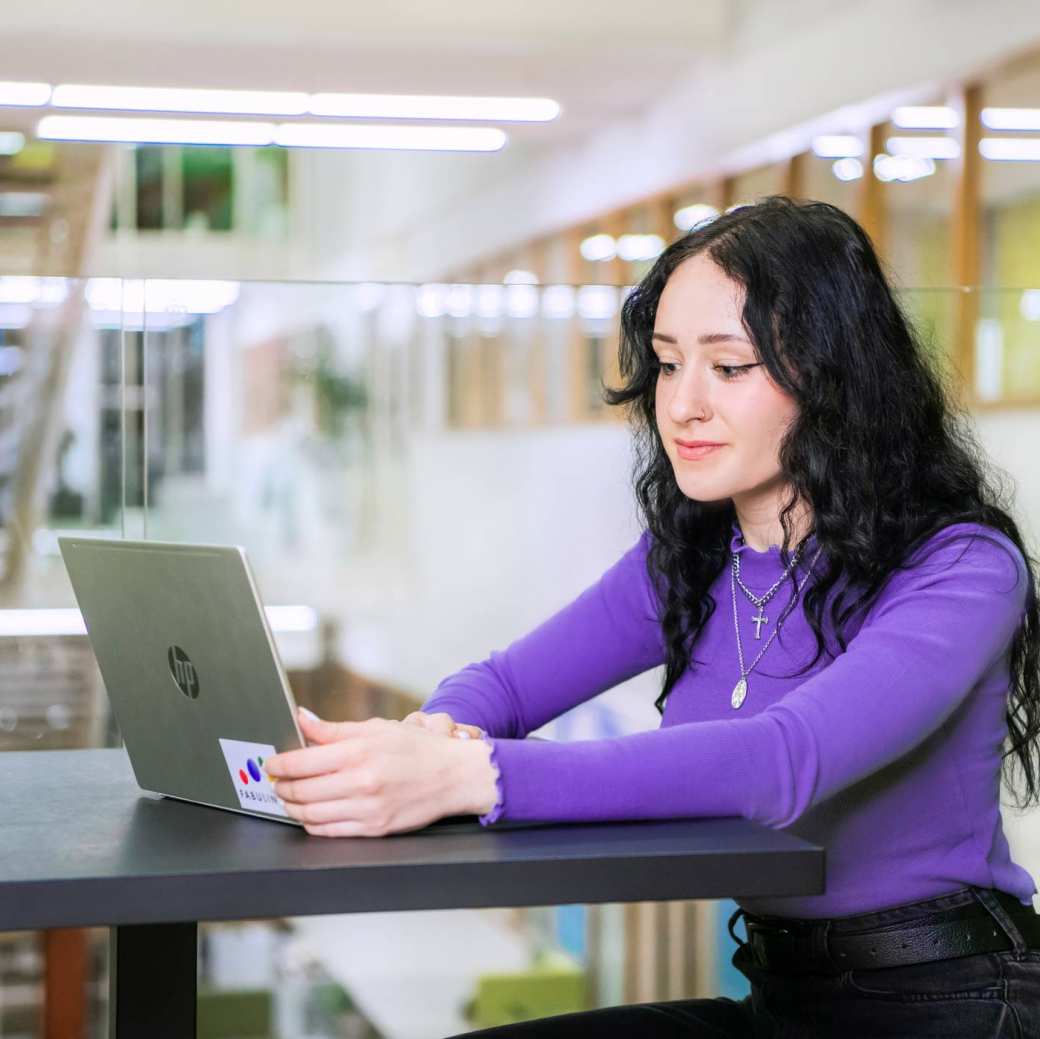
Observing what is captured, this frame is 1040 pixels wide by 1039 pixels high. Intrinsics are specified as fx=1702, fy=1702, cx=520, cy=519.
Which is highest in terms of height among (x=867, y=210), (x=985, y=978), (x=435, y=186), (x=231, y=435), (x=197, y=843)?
(x=435, y=186)

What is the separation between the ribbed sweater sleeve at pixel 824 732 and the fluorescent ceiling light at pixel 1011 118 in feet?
15.4

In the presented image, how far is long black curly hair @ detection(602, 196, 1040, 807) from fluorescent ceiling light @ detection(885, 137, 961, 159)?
4782 mm

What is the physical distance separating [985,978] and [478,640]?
1508mm

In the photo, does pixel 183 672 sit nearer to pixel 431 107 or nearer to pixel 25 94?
pixel 25 94

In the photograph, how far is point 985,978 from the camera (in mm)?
1237

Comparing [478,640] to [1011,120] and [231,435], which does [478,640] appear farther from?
[1011,120]

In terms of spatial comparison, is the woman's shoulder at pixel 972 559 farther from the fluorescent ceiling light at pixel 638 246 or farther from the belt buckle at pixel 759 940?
the fluorescent ceiling light at pixel 638 246

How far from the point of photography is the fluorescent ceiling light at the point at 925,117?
19.7ft

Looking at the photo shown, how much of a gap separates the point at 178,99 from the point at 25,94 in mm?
693

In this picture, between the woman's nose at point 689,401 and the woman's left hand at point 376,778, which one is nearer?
the woman's left hand at point 376,778

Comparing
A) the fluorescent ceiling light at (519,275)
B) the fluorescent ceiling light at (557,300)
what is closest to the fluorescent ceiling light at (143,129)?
the fluorescent ceiling light at (519,275)

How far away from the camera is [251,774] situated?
112cm

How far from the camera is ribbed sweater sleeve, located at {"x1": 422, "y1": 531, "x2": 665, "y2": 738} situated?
1546 millimetres

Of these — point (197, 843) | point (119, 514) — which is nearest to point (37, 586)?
point (119, 514)
